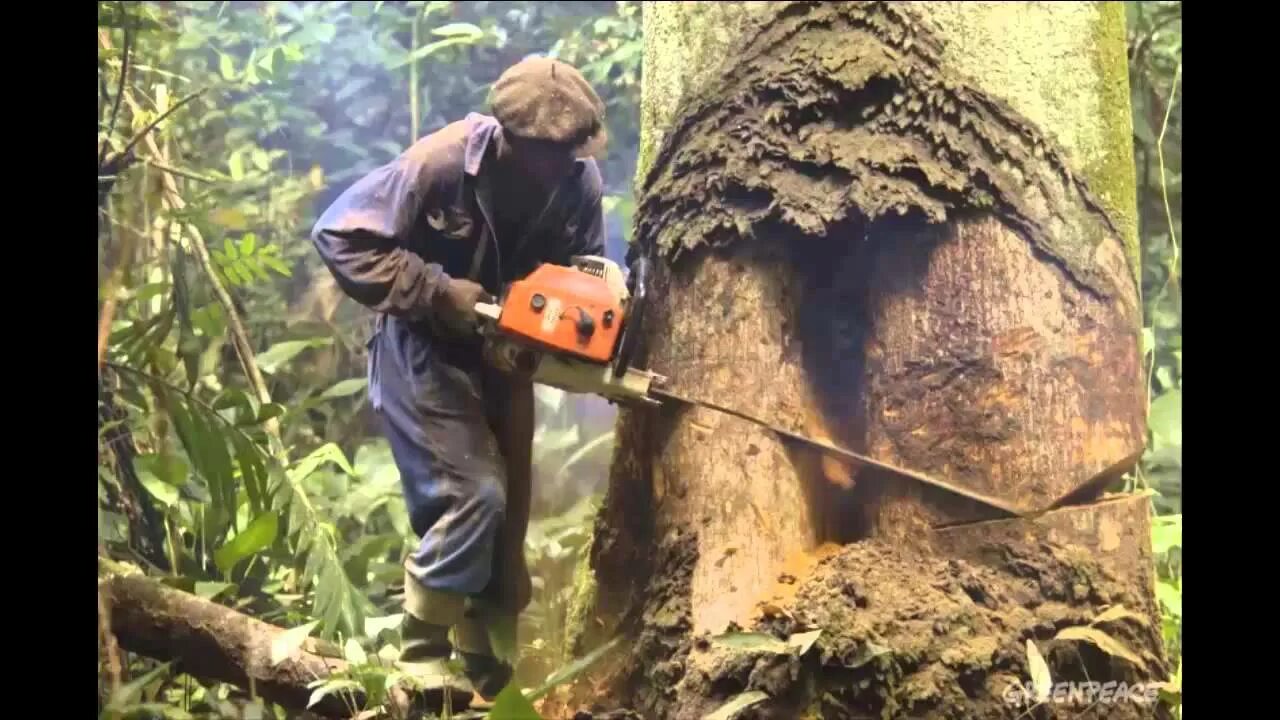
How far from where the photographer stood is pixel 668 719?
1477 mm

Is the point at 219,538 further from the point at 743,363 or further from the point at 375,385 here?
the point at 743,363

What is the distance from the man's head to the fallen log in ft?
2.60

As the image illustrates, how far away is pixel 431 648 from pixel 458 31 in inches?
37.1

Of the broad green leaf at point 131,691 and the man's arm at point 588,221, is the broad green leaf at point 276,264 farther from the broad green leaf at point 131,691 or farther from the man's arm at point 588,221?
the broad green leaf at point 131,691

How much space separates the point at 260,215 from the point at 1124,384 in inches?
51.9

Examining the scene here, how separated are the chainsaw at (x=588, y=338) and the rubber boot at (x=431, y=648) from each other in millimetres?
357

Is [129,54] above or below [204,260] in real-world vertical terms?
above

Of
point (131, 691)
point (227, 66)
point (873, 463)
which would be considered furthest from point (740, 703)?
point (227, 66)

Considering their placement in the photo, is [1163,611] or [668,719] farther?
[1163,611]

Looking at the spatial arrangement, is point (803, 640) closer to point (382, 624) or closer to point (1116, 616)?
point (1116, 616)

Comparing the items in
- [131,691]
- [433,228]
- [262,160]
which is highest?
[262,160]

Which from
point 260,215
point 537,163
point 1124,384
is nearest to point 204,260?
point 260,215

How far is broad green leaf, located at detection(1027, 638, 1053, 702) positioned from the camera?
4.74 feet

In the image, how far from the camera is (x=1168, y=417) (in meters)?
1.63
